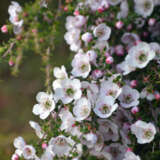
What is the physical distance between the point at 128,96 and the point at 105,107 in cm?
17

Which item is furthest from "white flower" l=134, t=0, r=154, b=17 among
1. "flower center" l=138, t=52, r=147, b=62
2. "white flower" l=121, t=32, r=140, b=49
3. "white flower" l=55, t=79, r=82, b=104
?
"white flower" l=55, t=79, r=82, b=104

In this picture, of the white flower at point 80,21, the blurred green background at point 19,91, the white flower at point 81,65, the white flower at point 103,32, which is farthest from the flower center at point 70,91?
the blurred green background at point 19,91

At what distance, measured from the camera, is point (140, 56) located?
1.29 meters

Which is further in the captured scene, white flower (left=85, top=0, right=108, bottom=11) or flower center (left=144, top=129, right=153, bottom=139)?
white flower (left=85, top=0, right=108, bottom=11)

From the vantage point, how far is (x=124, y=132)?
1.31m

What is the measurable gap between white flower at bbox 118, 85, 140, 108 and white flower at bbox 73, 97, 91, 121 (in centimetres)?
18

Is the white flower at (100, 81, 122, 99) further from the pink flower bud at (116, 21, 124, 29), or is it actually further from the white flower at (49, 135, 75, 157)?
the pink flower bud at (116, 21, 124, 29)

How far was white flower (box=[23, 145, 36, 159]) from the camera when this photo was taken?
1.16 m

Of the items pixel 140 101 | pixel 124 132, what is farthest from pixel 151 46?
pixel 124 132

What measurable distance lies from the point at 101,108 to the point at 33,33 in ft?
2.16

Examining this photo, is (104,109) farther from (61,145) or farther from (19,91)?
(19,91)

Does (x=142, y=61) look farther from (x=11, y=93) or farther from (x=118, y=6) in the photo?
(x=11, y=93)

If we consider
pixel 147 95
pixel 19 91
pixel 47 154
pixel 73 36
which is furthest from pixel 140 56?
pixel 19 91

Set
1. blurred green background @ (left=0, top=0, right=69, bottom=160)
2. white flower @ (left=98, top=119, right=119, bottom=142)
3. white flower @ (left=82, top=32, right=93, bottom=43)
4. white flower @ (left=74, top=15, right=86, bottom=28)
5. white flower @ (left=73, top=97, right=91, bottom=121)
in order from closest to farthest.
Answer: white flower @ (left=73, top=97, right=91, bottom=121), white flower @ (left=98, top=119, right=119, bottom=142), white flower @ (left=82, top=32, right=93, bottom=43), white flower @ (left=74, top=15, right=86, bottom=28), blurred green background @ (left=0, top=0, right=69, bottom=160)
